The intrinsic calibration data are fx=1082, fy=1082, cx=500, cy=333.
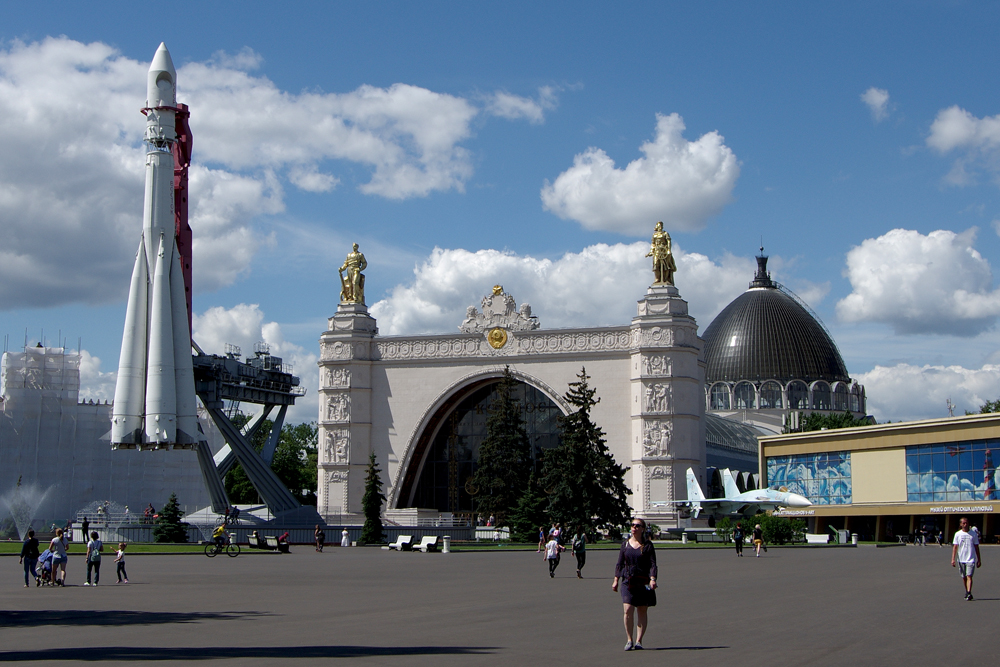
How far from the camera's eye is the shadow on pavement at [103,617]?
14.2m

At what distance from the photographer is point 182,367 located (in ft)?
162

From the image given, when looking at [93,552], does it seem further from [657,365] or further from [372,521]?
[657,365]

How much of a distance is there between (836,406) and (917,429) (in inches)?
1563

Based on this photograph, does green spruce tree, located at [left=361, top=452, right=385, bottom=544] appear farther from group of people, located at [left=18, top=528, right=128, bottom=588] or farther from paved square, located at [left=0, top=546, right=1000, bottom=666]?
group of people, located at [left=18, top=528, right=128, bottom=588]

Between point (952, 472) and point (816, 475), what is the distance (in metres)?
9.68

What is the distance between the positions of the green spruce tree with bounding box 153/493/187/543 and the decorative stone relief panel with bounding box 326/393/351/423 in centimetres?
1589

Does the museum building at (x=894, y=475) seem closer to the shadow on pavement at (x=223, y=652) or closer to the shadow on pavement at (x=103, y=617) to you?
the shadow on pavement at (x=103, y=617)

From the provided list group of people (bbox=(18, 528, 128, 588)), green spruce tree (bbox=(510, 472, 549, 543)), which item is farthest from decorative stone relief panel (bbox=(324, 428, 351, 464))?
group of people (bbox=(18, 528, 128, 588))

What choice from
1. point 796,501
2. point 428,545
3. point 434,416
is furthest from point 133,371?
point 796,501

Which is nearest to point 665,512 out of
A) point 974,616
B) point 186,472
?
point 186,472

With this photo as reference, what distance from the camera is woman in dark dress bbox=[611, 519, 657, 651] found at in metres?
11.8

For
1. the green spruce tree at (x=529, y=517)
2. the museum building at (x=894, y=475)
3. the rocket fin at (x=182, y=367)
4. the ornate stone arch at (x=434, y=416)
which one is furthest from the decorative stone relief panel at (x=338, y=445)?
the museum building at (x=894, y=475)

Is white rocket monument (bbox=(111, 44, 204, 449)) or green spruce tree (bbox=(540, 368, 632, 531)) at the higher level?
white rocket monument (bbox=(111, 44, 204, 449))

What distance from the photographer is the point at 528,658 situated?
1102 cm
